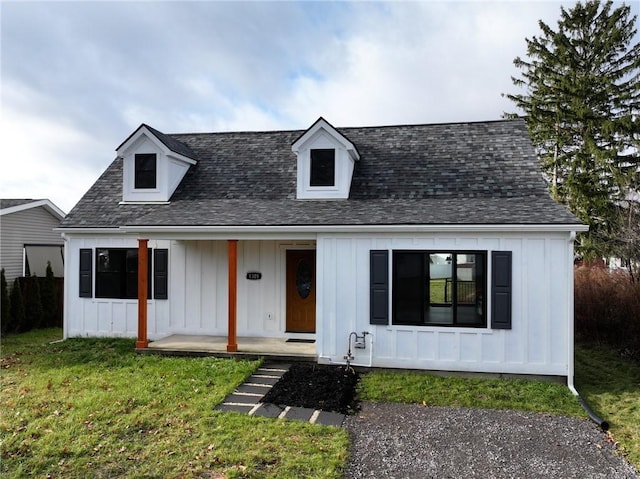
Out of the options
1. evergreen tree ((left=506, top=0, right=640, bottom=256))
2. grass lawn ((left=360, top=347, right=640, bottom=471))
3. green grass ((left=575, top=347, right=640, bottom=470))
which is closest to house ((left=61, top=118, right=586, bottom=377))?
grass lawn ((left=360, top=347, right=640, bottom=471))

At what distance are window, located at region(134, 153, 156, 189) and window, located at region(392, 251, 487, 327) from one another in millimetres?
6931

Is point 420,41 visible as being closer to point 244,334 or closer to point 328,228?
point 328,228

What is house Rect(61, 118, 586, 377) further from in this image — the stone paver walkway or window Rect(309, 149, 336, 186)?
the stone paver walkway

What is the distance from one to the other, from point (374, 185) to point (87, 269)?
744 cm

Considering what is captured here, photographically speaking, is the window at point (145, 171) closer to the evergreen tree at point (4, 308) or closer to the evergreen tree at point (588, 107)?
the evergreen tree at point (4, 308)

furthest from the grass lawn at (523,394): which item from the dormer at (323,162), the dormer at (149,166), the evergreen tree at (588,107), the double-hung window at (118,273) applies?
the evergreen tree at (588,107)

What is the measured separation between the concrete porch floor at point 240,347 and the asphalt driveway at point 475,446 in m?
2.70

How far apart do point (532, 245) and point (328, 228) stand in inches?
149

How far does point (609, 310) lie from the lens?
1100 centimetres

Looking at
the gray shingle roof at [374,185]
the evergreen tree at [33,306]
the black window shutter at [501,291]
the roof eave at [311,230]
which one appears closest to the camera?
the roof eave at [311,230]

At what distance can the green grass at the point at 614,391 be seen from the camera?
218 inches

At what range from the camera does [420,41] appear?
12125mm

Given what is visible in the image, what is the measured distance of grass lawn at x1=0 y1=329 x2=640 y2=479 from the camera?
461 centimetres

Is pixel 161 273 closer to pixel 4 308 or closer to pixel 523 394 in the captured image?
pixel 4 308
